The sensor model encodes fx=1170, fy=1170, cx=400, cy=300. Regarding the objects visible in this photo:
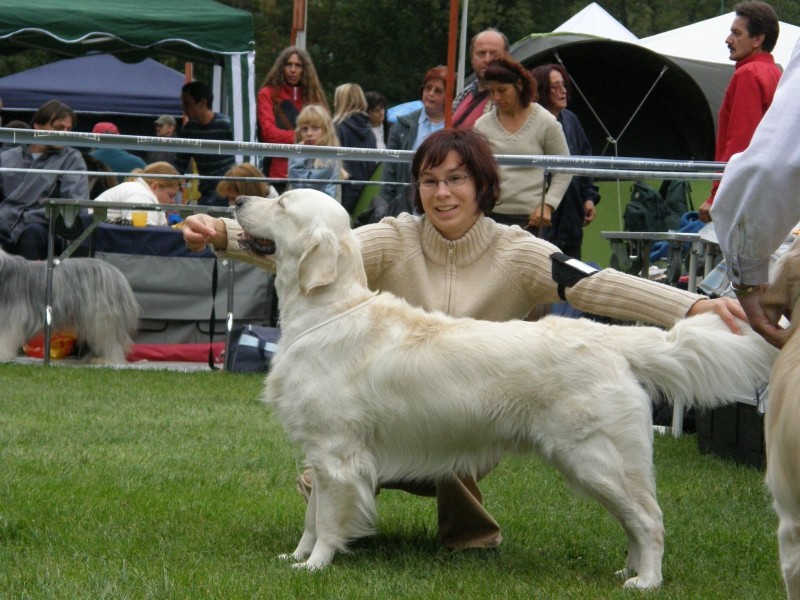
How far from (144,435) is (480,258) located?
7.72ft

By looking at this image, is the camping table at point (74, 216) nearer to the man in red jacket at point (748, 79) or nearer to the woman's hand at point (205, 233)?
the man in red jacket at point (748, 79)

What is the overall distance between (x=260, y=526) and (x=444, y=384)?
1.01 metres

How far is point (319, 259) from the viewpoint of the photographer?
339 centimetres

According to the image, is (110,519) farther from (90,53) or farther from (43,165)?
(90,53)

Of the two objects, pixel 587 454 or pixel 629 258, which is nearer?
pixel 587 454

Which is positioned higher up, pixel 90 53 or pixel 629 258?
pixel 90 53

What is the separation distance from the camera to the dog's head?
338 centimetres

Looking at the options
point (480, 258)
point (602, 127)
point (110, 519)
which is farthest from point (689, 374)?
point (602, 127)

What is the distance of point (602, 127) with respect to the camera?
13.8 metres

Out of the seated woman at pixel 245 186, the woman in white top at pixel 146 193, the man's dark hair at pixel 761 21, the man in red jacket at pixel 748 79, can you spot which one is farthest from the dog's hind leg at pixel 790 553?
the woman in white top at pixel 146 193

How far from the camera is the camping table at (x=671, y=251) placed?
18.2 feet

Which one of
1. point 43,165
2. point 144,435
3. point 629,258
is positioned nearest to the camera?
point 144,435

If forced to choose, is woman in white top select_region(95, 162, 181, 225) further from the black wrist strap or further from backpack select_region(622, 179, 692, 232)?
the black wrist strap

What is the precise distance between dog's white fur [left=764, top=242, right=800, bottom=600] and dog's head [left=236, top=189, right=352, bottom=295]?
1.47 meters
